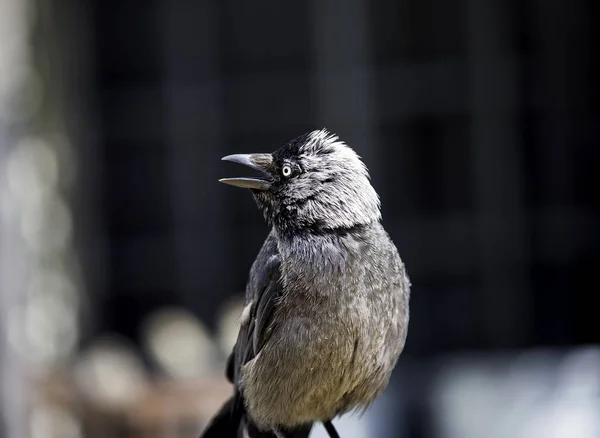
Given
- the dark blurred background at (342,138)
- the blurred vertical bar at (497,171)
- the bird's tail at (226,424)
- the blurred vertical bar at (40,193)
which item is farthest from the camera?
the blurred vertical bar at (497,171)

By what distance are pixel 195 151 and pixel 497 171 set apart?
2278 millimetres

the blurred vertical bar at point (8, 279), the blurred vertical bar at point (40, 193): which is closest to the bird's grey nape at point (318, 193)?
the blurred vertical bar at point (8, 279)

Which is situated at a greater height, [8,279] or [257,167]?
[257,167]

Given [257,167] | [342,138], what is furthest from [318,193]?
[342,138]

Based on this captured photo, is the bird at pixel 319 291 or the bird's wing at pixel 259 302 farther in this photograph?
the bird's wing at pixel 259 302

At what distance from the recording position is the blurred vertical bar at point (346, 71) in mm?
8492

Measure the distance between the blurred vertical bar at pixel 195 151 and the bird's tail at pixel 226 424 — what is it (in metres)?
5.12

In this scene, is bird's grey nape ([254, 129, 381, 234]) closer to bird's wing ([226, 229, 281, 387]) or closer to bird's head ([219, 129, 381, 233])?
bird's head ([219, 129, 381, 233])

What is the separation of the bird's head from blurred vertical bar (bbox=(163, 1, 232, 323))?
5.33m

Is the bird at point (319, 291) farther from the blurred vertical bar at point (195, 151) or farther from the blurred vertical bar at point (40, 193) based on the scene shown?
the blurred vertical bar at point (195, 151)

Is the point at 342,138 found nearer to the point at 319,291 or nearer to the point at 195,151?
the point at 195,151

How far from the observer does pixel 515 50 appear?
843 centimetres

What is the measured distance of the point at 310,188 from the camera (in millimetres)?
3230

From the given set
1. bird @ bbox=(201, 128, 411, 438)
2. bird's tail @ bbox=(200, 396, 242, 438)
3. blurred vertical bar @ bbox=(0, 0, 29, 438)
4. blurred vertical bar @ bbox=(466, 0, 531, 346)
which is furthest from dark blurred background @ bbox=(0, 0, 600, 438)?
bird @ bbox=(201, 128, 411, 438)
